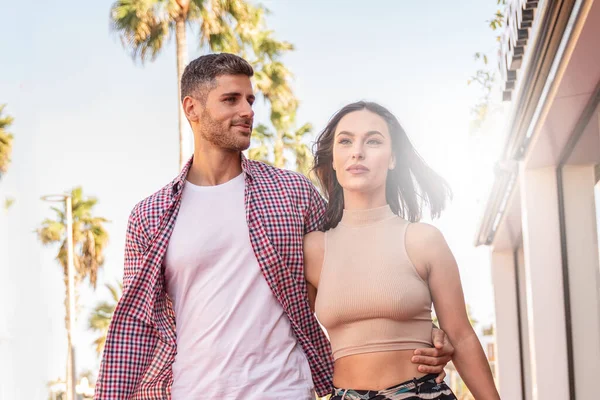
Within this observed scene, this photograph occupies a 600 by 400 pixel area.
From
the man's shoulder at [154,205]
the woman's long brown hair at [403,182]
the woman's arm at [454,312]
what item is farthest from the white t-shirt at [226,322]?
the woman's arm at [454,312]

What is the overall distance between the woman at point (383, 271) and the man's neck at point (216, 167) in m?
0.63

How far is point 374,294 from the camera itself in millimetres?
3438

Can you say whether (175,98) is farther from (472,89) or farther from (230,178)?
(230,178)

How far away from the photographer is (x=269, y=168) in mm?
4422

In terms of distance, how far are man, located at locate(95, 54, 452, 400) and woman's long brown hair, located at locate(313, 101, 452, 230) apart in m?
0.27

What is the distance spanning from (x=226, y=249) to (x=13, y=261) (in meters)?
29.1

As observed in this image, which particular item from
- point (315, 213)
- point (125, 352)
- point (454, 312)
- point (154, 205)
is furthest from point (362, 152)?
point (125, 352)

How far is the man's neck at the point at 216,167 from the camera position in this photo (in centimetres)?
435

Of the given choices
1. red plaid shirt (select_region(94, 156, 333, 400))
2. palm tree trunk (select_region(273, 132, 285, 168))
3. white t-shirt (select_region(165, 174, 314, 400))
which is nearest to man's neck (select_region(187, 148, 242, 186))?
red plaid shirt (select_region(94, 156, 333, 400))

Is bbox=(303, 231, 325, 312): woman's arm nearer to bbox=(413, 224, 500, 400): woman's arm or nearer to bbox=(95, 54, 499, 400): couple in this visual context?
bbox=(95, 54, 499, 400): couple

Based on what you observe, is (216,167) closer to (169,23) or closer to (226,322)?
(226,322)

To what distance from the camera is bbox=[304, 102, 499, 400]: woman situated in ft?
11.1

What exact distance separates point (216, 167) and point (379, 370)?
4.35 ft

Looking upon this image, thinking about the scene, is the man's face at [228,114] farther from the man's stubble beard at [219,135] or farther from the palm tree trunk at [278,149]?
the palm tree trunk at [278,149]
